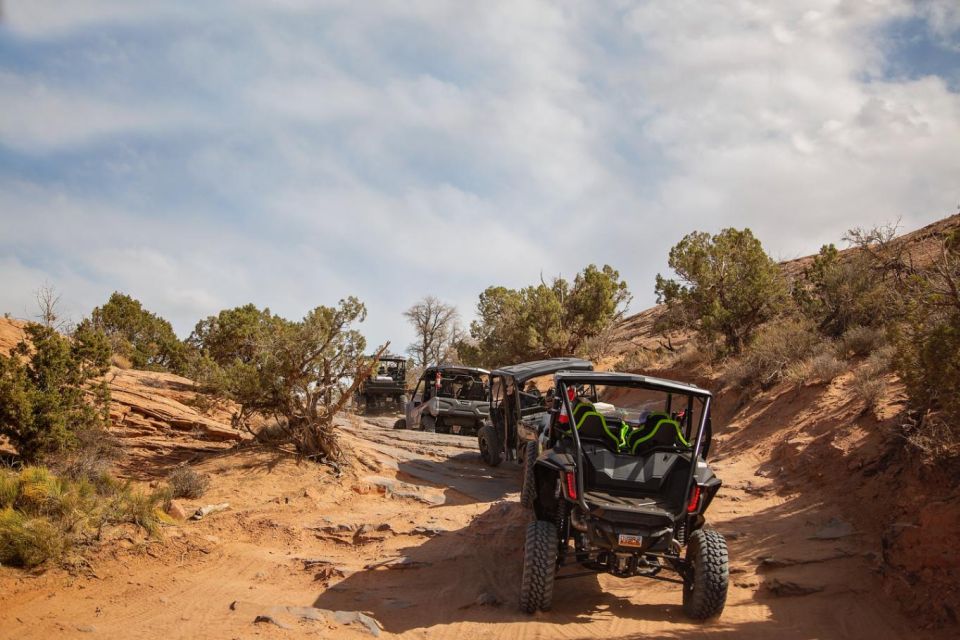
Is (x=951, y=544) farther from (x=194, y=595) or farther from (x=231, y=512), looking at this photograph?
(x=231, y=512)

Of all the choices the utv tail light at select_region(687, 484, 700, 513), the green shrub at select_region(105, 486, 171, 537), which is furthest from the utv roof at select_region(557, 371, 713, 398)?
the green shrub at select_region(105, 486, 171, 537)

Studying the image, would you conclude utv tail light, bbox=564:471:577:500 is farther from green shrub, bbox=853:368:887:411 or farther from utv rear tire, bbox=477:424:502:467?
utv rear tire, bbox=477:424:502:467

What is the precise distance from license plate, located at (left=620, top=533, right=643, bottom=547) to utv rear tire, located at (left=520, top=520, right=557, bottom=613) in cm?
58

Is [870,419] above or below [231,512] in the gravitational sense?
above

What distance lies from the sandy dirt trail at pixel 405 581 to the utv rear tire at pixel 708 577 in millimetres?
163

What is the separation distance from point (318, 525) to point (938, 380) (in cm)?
750

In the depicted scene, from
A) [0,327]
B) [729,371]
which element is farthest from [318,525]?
[729,371]

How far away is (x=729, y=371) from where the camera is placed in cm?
1719

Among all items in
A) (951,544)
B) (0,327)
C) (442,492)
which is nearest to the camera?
(951,544)

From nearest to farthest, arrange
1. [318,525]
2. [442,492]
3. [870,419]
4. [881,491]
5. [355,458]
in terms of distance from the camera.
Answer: [881,491]
[318,525]
[870,419]
[442,492]
[355,458]

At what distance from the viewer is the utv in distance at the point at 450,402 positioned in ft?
54.0

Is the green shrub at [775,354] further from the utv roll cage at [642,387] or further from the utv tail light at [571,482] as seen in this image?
the utv tail light at [571,482]

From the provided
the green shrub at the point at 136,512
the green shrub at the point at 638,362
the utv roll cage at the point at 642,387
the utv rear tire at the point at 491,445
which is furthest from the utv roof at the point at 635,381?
the green shrub at the point at 638,362

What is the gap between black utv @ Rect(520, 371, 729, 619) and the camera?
574 cm
